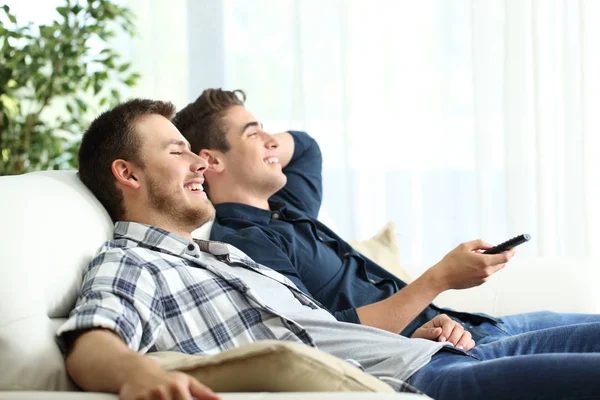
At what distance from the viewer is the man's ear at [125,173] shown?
1657mm

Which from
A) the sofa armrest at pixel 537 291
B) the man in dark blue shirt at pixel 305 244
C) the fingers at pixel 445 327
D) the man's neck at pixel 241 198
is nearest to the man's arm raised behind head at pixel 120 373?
the man in dark blue shirt at pixel 305 244

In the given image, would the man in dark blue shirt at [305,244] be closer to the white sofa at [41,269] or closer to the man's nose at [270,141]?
the man's nose at [270,141]

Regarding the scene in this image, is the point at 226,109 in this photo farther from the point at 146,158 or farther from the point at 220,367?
the point at 220,367

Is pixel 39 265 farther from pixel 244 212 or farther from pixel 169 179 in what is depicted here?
pixel 244 212

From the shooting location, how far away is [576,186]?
3.25 m

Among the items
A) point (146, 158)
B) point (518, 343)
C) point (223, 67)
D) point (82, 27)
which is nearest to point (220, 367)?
point (146, 158)

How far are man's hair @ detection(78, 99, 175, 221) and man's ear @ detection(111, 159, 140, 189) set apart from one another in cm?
1

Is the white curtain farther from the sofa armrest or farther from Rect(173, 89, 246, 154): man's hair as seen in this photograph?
Rect(173, 89, 246, 154): man's hair

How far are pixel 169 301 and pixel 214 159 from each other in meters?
0.89

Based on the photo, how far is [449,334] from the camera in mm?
1746

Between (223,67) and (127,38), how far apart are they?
51 cm

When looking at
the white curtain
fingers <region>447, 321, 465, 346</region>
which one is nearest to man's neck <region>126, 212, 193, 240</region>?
fingers <region>447, 321, 465, 346</region>

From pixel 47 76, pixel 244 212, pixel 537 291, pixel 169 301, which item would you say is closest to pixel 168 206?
pixel 169 301

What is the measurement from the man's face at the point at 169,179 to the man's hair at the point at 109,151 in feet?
0.07
